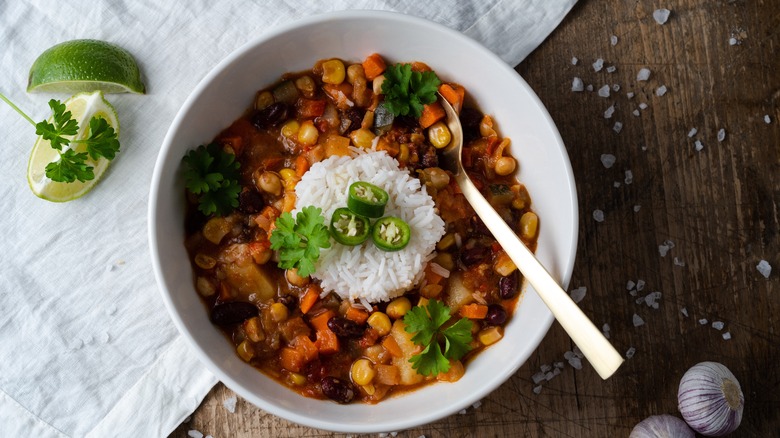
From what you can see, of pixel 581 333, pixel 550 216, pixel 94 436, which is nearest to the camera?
pixel 581 333

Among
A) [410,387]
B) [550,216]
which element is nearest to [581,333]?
[550,216]

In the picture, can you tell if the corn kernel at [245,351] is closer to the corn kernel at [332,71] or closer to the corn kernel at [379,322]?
the corn kernel at [379,322]

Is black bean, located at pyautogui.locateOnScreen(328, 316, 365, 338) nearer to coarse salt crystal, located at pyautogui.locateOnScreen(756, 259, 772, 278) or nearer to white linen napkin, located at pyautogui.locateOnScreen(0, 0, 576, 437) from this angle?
white linen napkin, located at pyautogui.locateOnScreen(0, 0, 576, 437)

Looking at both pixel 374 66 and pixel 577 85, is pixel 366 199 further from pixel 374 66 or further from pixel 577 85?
pixel 577 85

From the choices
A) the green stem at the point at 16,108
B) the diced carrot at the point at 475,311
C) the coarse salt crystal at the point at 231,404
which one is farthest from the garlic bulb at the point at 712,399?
the green stem at the point at 16,108

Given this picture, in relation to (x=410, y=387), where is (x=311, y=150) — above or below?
above

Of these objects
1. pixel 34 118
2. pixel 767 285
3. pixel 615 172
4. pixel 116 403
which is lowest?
pixel 767 285

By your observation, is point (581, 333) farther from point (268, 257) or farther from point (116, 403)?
point (116, 403)
